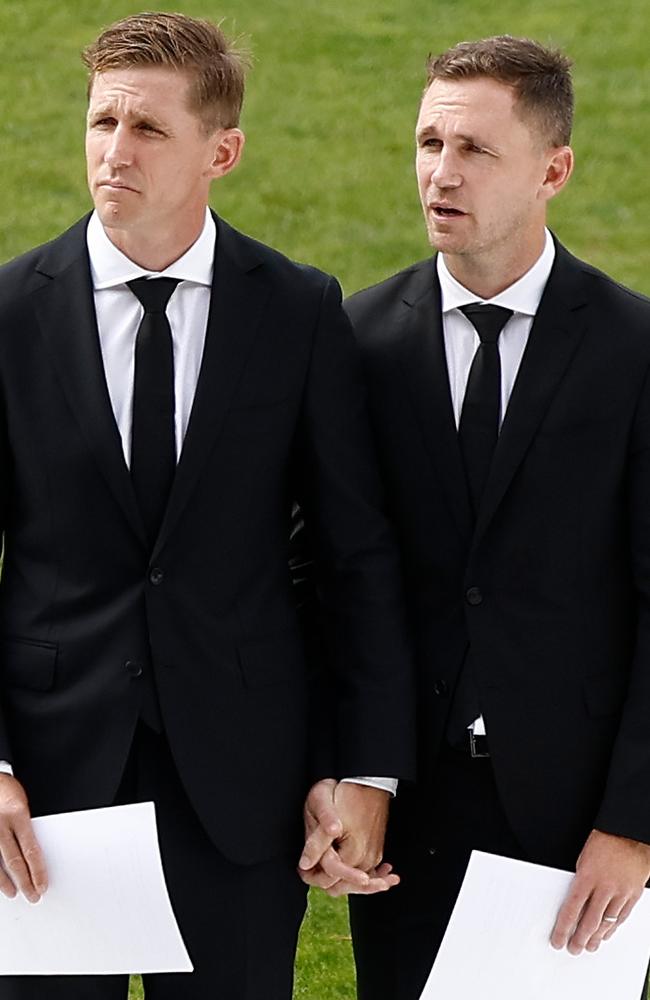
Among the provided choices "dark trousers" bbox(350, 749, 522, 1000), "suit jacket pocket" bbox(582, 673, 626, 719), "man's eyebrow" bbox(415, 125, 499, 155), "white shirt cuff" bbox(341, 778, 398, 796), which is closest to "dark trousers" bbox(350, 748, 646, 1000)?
"dark trousers" bbox(350, 749, 522, 1000)

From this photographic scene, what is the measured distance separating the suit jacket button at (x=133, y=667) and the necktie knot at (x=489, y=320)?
2.85 feet

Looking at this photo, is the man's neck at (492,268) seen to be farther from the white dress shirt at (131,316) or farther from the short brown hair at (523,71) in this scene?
the white dress shirt at (131,316)

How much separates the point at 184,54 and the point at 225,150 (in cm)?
22

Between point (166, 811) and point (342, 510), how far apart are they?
2.07ft

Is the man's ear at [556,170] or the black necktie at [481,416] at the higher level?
the man's ear at [556,170]

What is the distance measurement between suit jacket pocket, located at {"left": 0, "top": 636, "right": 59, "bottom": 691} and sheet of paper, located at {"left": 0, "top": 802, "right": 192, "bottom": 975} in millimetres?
247

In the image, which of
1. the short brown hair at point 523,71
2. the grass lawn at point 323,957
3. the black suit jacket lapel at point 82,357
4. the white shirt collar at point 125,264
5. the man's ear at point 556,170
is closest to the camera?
the black suit jacket lapel at point 82,357

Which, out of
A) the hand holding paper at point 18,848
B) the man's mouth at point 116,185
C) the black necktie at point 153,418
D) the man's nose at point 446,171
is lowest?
the hand holding paper at point 18,848

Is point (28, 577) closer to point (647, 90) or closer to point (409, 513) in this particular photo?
point (409, 513)

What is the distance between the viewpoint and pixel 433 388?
3.77 metres

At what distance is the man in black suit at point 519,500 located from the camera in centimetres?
371

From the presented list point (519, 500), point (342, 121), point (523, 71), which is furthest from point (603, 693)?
point (342, 121)

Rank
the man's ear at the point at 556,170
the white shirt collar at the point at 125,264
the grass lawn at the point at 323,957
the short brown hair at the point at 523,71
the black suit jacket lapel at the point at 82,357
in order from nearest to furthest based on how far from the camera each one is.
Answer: the black suit jacket lapel at the point at 82,357, the white shirt collar at the point at 125,264, the short brown hair at the point at 523,71, the man's ear at the point at 556,170, the grass lawn at the point at 323,957

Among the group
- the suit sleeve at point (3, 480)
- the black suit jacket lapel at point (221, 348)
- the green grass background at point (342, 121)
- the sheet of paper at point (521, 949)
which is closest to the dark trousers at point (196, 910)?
the suit sleeve at point (3, 480)
